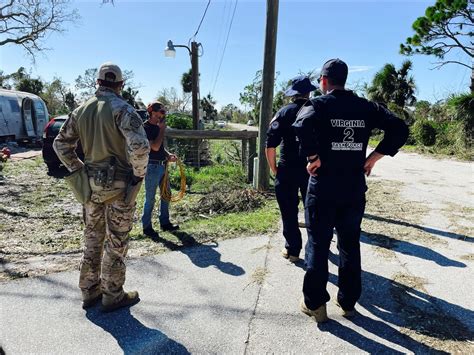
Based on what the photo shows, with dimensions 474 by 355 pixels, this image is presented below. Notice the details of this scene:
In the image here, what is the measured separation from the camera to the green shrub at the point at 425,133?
1579 cm

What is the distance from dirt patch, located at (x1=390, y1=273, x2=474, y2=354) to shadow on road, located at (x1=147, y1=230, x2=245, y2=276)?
1513 mm

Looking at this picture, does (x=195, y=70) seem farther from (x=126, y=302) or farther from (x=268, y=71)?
(x=126, y=302)

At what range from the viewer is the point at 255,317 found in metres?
2.75

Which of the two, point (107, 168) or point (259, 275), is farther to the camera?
point (259, 275)

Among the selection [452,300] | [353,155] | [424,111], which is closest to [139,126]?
[353,155]

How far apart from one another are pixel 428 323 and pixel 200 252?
94.5 inches

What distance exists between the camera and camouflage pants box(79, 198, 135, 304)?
2752 mm

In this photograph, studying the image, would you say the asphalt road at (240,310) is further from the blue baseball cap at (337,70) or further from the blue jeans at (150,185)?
the blue baseball cap at (337,70)

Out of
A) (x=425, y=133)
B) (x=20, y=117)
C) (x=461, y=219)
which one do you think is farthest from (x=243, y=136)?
(x=20, y=117)

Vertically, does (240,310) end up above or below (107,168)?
below

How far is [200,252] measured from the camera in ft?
13.4

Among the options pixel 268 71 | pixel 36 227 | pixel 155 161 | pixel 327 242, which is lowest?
pixel 36 227

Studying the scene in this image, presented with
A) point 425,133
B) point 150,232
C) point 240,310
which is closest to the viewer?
point 240,310

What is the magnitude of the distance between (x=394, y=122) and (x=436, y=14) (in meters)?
19.5
